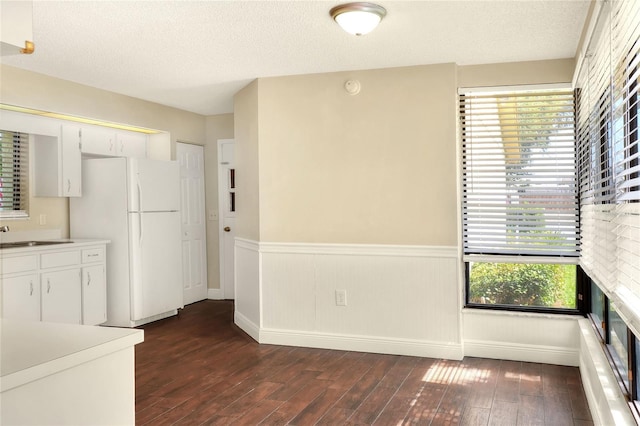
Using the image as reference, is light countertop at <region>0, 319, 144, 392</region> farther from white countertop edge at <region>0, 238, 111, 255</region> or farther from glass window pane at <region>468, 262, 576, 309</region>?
glass window pane at <region>468, 262, 576, 309</region>

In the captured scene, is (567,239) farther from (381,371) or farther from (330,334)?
(330,334)

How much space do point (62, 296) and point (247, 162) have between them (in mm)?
2021

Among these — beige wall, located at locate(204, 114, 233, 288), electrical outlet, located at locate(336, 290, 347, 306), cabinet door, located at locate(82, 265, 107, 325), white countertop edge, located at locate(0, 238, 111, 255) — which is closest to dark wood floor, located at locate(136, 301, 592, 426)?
electrical outlet, located at locate(336, 290, 347, 306)

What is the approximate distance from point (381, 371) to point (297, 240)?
1.38 metres

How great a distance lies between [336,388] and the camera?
11.8 feet

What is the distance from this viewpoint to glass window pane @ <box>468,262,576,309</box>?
4297mm

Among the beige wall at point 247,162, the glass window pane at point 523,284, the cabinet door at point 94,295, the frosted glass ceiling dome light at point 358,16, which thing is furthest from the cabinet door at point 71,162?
the glass window pane at point 523,284

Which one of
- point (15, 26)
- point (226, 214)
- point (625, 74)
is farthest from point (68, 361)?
point (226, 214)

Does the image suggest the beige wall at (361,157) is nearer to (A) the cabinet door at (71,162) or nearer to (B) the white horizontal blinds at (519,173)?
(B) the white horizontal blinds at (519,173)

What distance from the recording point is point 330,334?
15.1 feet

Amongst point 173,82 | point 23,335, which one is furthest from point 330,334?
point 23,335

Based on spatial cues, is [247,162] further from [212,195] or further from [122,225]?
[212,195]

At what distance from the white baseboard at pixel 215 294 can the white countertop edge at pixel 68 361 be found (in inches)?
215

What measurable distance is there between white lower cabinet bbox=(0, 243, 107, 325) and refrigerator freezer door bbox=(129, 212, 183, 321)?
12.3 inches
